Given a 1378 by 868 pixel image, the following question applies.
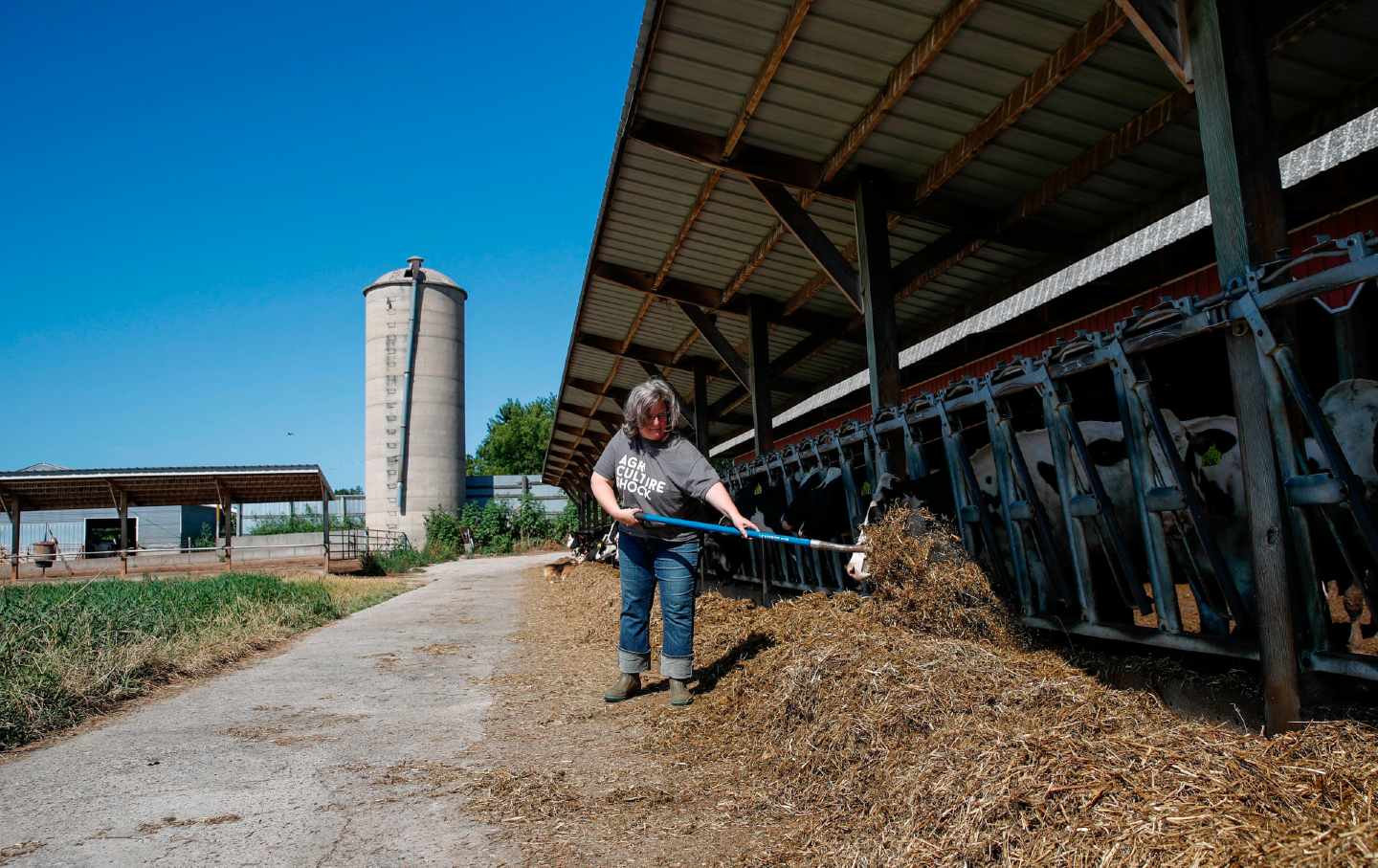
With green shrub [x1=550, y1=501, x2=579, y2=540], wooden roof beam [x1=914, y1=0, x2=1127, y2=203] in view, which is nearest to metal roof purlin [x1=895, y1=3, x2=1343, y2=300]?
wooden roof beam [x1=914, y1=0, x2=1127, y2=203]

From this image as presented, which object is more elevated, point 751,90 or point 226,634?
point 751,90

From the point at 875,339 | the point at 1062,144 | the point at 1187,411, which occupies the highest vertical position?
the point at 1062,144

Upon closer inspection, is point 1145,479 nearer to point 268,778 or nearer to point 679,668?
point 679,668

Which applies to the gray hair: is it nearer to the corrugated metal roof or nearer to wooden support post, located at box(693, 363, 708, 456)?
the corrugated metal roof

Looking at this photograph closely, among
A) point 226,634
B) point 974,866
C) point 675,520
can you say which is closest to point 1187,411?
point 675,520

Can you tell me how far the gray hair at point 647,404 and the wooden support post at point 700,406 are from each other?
965 centimetres

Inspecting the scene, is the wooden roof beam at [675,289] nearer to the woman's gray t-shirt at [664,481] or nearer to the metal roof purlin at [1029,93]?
the metal roof purlin at [1029,93]

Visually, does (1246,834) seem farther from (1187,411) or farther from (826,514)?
(826,514)

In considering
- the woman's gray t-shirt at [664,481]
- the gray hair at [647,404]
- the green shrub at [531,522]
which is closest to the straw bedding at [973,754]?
the woman's gray t-shirt at [664,481]

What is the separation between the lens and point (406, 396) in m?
42.1

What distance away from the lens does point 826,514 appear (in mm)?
7023

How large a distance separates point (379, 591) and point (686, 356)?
24.2ft

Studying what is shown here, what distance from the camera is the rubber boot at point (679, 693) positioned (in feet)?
16.1

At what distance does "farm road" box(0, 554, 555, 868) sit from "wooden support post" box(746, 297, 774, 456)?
5.81 metres
